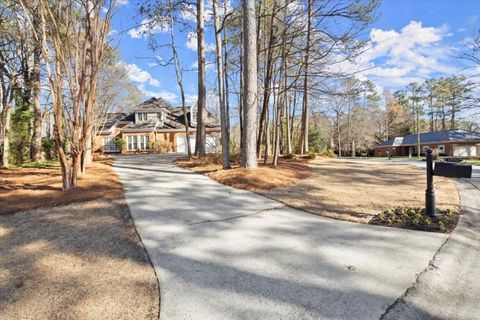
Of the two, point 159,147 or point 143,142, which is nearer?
point 159,147

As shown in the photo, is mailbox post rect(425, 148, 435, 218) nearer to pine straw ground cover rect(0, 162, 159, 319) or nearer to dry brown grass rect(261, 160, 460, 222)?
dry brown grass rect(261, 160, 460, 222)

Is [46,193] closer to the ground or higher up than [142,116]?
closer to the ground

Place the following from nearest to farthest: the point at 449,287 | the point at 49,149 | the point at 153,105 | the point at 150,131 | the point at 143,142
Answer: the point at 449,287 < the point at 49,149 < the point at 150,131 < the point at 143,142 < the point at 153,105

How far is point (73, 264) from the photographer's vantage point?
2.95m

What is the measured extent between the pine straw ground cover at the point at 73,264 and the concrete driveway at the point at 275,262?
0.69 feet

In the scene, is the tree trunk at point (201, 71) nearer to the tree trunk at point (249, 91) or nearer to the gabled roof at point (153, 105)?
the tree trunk at point (249, 91)

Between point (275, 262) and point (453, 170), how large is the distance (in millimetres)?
2998

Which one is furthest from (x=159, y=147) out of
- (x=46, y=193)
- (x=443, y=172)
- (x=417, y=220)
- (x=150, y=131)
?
(x=443, y=172)

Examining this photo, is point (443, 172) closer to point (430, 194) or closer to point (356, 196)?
point (430, 194)

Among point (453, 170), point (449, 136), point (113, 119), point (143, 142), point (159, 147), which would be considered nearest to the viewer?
point (453, 170)

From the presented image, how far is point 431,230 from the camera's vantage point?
385cm

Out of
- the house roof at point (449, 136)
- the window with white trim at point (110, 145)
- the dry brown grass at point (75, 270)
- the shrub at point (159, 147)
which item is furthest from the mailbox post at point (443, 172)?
the house roof at point (449, 136)

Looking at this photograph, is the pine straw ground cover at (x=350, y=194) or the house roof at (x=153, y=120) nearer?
the pine straw ground cover at (x=350, y=194)

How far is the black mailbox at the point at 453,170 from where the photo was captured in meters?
3.88
